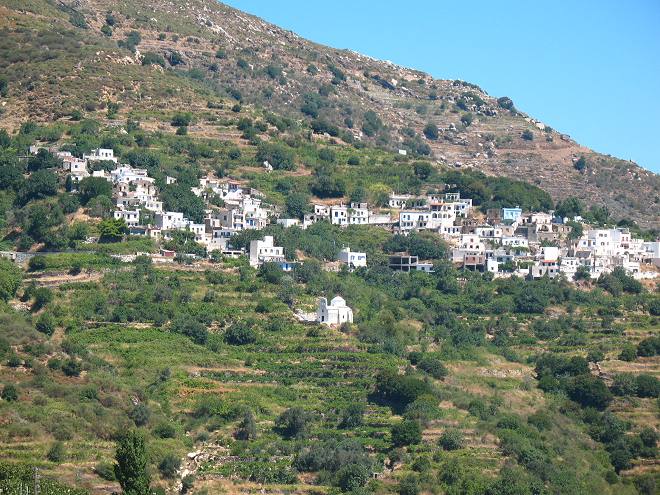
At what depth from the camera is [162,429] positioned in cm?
6266

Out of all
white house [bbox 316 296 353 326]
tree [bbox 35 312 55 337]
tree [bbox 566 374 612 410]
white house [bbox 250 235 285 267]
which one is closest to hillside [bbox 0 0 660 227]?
white house [bbox 250 235 285 267]

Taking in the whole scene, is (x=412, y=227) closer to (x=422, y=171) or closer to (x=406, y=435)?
(x=422, y=171)

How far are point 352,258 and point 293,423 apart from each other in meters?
20.2

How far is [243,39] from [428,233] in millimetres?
41745

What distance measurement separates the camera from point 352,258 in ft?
273

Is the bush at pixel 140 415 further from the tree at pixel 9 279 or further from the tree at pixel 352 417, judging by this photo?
the tree at pixel 9 279

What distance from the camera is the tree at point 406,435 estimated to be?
63438 millimetres

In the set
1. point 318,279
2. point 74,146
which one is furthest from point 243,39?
point 318,279

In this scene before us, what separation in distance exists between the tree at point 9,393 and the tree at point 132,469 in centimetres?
805

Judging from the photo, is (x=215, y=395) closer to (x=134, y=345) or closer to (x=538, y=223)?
(x=134, y=345)

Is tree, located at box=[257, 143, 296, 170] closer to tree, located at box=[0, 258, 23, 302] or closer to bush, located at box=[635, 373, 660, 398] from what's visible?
tree, located at box=[0, 258, 23, 302]

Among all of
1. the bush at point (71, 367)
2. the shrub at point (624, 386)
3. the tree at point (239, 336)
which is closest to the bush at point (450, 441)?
the tree at point (239, 336)

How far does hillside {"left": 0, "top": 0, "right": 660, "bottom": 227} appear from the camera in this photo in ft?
324

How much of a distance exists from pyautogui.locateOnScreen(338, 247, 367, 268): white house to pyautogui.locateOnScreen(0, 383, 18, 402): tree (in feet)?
81.0
